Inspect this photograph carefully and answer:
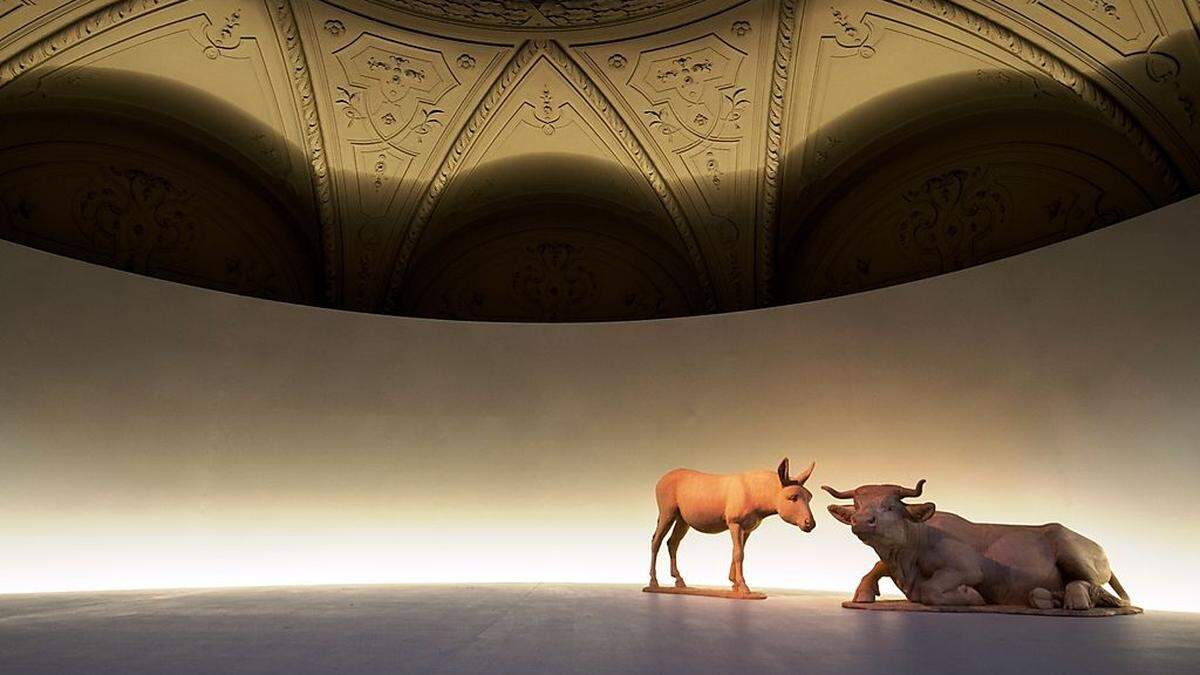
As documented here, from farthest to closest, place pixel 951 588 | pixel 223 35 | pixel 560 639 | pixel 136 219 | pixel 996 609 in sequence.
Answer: pixel 136 219, pixel 223 35, pixel 951 588, pixel 996 609, pixel 560 639

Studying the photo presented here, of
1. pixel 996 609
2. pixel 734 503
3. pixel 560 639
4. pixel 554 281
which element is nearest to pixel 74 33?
pixel 554 281

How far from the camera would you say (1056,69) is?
23.6 ft

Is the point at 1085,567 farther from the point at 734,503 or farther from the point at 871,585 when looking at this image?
the point at 734,503

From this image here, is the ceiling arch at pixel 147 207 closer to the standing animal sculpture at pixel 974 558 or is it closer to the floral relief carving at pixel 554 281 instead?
the floral relief carving at pixel 554 281

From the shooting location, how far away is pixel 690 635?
8.86 ft

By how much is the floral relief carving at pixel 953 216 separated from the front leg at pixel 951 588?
4.94 m

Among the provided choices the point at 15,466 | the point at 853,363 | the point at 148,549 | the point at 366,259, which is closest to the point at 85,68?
the point at 366,259

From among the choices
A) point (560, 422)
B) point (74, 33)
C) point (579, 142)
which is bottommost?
point (560, 422)

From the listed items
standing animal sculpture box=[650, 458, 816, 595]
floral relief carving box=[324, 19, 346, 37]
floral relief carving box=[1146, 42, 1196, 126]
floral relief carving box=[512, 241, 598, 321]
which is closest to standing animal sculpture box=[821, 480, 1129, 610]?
standing animal sculpture box=[650, 458, 816, 595]

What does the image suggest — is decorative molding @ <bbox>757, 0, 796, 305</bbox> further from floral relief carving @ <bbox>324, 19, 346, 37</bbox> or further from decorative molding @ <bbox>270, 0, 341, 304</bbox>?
decorative molding @ <bbox>270, 0, 341, 304</bbox>

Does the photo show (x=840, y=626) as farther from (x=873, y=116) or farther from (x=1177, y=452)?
(x=873, y=116)

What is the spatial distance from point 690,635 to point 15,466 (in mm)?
5146

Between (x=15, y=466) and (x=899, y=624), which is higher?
(x=15, y=466)

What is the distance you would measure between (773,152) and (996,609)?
6.01m
